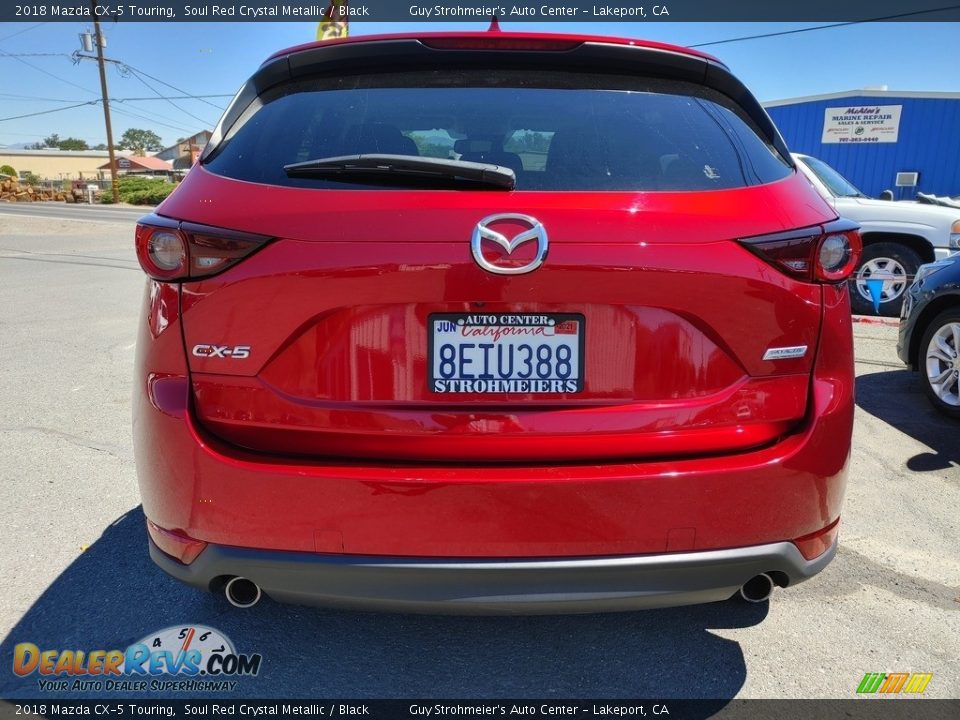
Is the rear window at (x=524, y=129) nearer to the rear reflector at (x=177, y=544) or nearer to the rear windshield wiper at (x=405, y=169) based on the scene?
the rear windshield wiper at (x=405, y=169)

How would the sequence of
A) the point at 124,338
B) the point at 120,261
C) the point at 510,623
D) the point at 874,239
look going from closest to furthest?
the point at 510,623
the point at 124,338
the point at 874,239
the point at 120,261

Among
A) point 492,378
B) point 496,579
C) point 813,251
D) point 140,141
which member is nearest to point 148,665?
point 496,579

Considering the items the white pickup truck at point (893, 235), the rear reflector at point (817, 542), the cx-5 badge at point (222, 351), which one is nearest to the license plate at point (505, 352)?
the cx-5 badge at point (222, 351)

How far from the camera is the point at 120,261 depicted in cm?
1330

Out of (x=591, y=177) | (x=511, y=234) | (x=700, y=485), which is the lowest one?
(x=700, y=485)

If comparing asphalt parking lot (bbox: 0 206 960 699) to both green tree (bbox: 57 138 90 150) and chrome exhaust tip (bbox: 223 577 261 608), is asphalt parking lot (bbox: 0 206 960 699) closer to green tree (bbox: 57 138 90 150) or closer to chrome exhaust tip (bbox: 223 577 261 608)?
chrome exhaust tip (bbox: 223 577 261 608)

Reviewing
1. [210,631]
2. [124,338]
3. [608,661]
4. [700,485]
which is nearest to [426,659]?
[608,661]

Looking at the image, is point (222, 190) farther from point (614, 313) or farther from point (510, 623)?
point (510, 623)

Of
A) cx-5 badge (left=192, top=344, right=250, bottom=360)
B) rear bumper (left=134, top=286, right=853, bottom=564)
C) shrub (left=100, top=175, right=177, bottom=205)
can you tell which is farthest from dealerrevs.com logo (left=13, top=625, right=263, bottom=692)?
shrub (left=100, top=175, right=177, bottom=205)

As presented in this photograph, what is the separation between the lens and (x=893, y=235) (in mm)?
8273

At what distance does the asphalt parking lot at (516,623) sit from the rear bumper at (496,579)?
0.52 metres

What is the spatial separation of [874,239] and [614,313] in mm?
7976

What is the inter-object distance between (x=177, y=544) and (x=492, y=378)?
958 mm

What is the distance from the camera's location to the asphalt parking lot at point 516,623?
7.22ft
